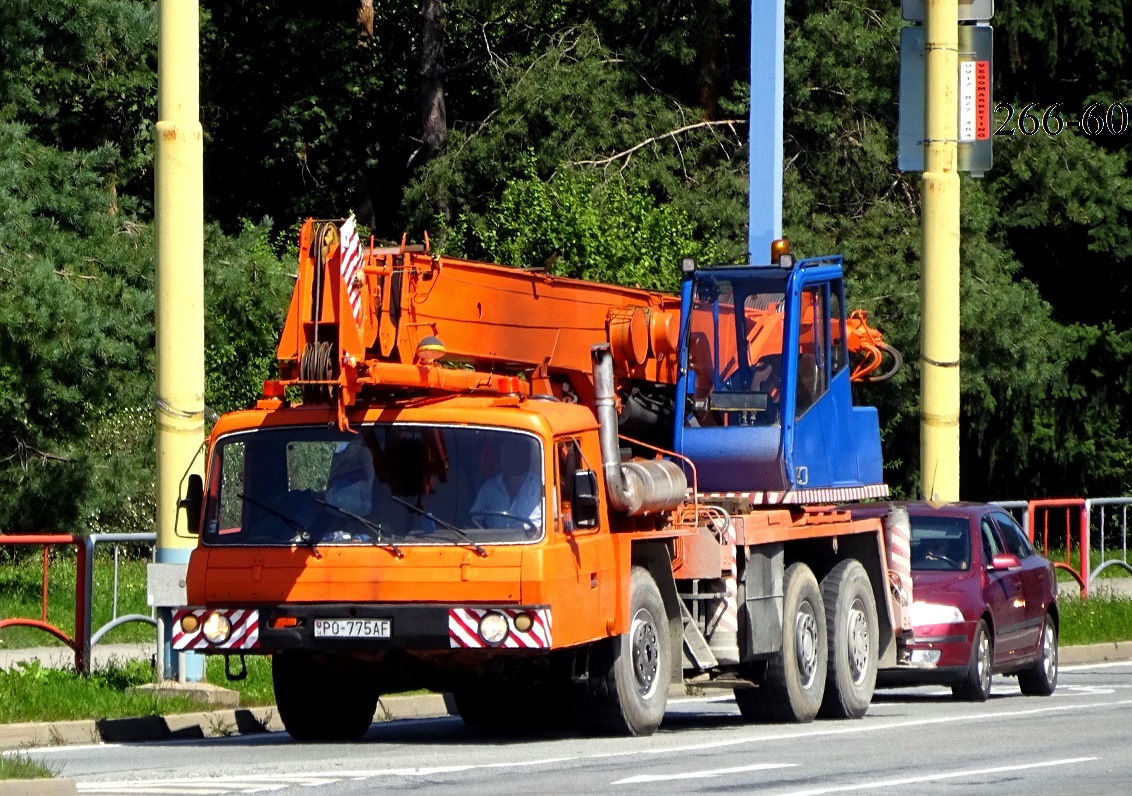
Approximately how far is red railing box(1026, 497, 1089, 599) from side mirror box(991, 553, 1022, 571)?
808 cm

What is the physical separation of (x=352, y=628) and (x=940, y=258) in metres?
11.2

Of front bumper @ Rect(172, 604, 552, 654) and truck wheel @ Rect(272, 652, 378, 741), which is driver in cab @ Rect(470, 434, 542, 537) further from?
truck wheel @ Rect(272, 652, 378, 741)

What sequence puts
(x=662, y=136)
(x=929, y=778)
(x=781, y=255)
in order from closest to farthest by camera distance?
1. (x=929, y=778)
2. (x=781, y=255)
3. (x=662, y=136)

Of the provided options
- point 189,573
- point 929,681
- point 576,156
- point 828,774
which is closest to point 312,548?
point 189,573

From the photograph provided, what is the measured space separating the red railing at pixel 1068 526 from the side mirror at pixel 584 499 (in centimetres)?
1463

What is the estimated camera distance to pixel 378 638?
12.5m

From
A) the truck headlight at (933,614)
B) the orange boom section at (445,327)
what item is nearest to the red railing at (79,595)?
the orange boom section at (445,327)

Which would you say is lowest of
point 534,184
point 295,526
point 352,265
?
point 295,526

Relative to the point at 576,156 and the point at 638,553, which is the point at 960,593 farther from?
the point at 576,156

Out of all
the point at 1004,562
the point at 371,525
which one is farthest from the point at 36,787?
the point at 1004,562

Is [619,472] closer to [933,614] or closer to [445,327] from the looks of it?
[445,327]

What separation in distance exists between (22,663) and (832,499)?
20.8ft

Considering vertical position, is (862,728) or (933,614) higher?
(933,614)

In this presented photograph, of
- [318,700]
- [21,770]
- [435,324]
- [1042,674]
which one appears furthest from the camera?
[1042,674]
